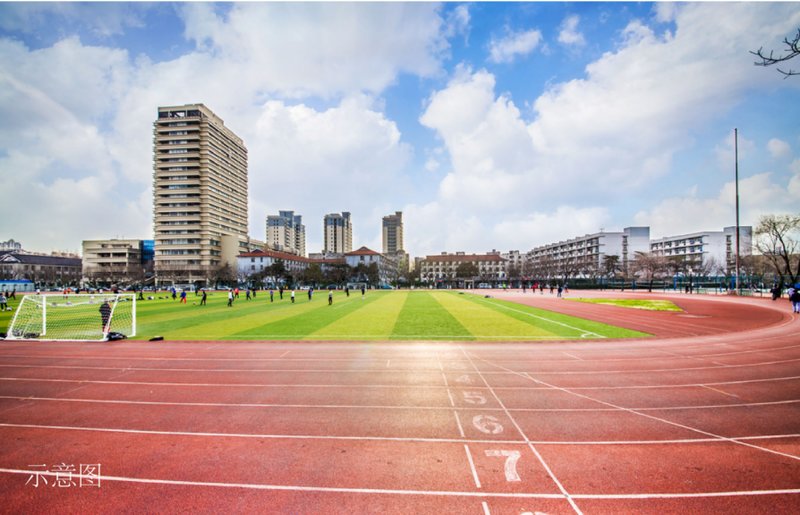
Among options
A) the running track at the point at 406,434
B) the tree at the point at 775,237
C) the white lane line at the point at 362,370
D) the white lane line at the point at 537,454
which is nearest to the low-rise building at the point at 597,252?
the tree at the point at 775,237

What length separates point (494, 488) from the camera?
526 cm

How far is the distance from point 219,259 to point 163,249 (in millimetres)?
16366

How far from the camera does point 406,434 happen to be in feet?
23.1

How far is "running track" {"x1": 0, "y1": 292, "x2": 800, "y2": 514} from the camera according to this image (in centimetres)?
512

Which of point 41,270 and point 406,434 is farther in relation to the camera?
point 41,270

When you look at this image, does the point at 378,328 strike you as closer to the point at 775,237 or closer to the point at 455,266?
the point at 775,237

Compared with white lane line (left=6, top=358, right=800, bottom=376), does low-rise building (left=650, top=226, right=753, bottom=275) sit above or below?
above

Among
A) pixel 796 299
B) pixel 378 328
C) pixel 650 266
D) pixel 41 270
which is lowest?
pixel 378 328

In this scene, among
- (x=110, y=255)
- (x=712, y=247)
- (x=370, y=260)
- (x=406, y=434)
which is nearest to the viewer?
(x=406, y=434)

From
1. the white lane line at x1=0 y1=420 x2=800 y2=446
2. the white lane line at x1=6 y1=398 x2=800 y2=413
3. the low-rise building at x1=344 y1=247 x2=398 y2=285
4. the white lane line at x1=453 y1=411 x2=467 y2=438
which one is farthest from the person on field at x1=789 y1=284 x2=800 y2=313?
the low-rise building at x1=344 y1=247 x2=398 y2=285

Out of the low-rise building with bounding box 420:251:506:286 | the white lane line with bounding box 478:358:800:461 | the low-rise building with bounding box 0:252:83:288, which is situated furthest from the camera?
the low-rise building with bounding box 420:251:506:286

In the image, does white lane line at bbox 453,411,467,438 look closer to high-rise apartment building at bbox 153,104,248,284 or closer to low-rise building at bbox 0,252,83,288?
high-rise apartment building at bbox 153,104,248,284

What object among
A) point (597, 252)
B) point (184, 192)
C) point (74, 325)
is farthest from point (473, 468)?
point (184, 192)

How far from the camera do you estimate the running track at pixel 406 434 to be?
512 cm
